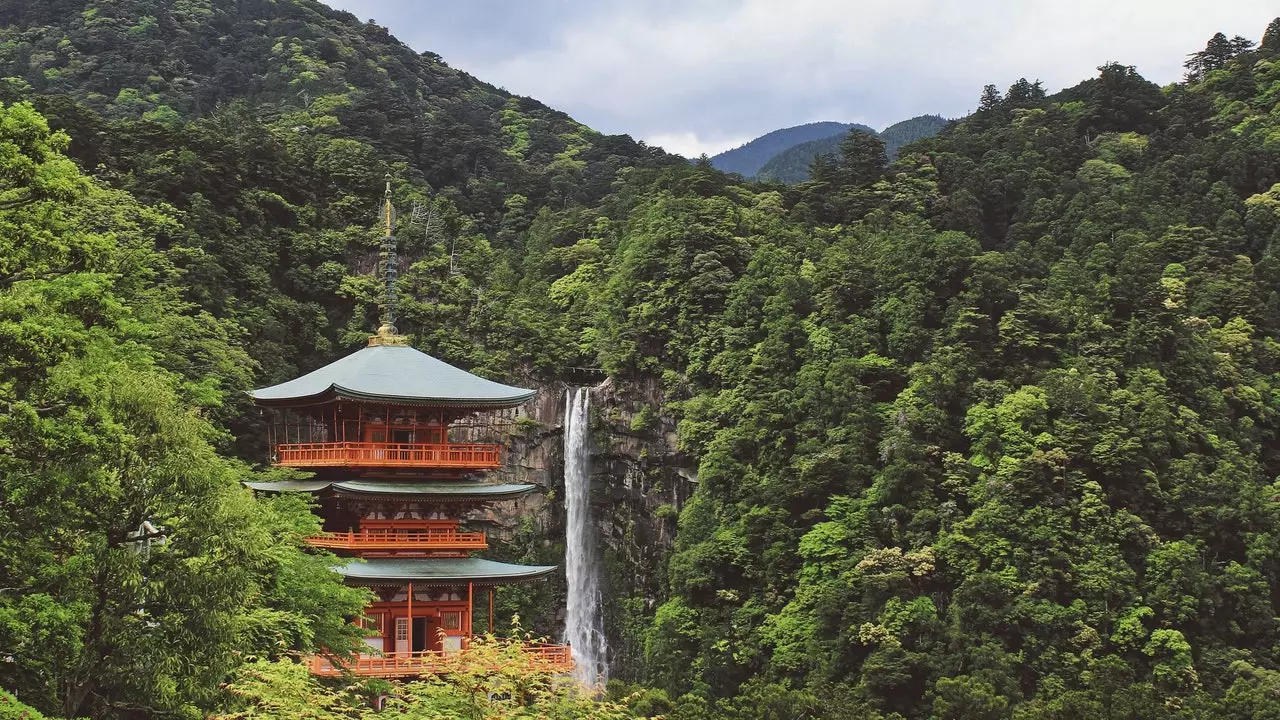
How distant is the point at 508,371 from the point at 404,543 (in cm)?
1611

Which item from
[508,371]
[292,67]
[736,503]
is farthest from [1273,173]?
[292,67]

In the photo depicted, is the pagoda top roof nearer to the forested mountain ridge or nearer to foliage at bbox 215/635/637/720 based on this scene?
the forested mountain ridge

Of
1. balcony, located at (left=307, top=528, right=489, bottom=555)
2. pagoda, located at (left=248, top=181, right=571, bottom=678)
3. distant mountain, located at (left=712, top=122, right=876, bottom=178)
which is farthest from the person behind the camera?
distant mountain, located at (left=712, top=122, right=876, bottom=178)

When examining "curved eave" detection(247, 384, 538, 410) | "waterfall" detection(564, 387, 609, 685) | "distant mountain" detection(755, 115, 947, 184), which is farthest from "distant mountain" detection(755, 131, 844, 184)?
"curved eave" detection(247, 384, 538, 410)

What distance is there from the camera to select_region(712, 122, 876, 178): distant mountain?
145 m

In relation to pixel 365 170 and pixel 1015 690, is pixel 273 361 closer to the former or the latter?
pixel 365 170

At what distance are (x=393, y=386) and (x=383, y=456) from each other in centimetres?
157

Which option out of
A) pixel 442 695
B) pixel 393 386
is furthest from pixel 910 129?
pixel 442 695

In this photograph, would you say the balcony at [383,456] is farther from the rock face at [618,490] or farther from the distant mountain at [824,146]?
the distant mountain at [824,146]

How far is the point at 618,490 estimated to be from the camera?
44.3 m

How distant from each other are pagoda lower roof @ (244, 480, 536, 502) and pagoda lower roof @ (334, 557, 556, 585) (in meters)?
1.45

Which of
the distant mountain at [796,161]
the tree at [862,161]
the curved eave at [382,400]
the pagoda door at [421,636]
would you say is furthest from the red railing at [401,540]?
the distant mountain at [796,161]

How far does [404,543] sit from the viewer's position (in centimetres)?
3014

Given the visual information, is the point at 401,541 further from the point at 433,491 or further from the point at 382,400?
the point at 382,400
